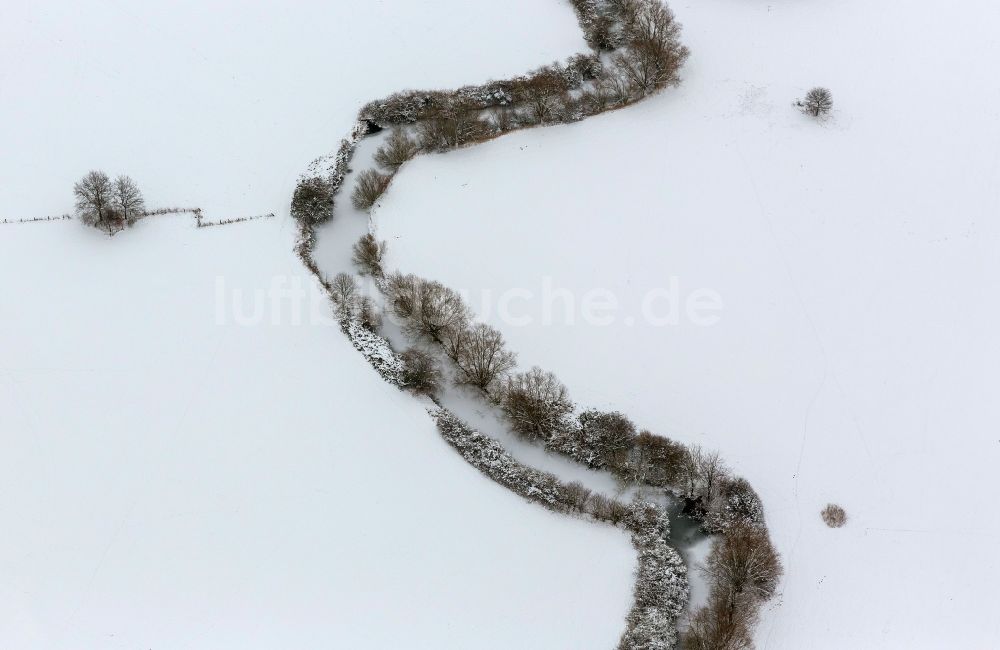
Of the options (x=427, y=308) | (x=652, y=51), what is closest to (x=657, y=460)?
(x=427, y=308)

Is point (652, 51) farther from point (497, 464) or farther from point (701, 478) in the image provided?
point (497, 464)

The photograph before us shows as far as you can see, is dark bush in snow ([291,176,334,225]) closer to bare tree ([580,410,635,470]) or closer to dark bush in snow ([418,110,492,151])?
dark bush in snow ([418,110,492,151])

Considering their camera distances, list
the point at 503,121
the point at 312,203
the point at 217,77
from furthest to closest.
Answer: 1. the point at 217,77
2. the point at 503,121
3. the point at 312,203

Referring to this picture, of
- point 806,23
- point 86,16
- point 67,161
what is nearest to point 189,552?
point 67,161

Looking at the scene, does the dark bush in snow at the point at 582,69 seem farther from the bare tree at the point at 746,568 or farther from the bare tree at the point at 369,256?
the bare tree at the point at 746,568

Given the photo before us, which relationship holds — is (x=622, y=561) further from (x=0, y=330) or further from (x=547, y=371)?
(x=0, y=330)

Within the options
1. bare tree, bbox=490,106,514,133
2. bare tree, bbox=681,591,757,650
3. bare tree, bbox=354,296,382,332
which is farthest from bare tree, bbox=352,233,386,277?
bare tree, bbox=681,591,757,650

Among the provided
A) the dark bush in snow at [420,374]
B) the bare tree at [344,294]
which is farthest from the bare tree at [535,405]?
the bare tree at [344,294]
